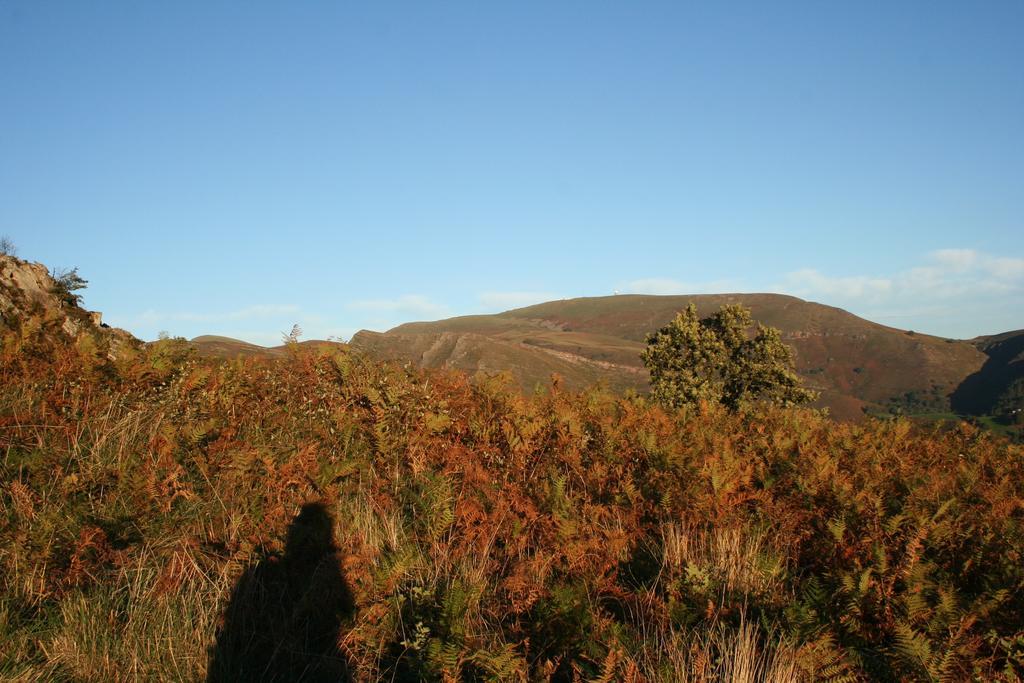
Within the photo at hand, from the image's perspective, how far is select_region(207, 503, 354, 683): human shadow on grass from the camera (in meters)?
4.13

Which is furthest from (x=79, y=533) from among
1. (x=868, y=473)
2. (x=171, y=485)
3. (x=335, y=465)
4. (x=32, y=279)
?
(x=32, y=279)

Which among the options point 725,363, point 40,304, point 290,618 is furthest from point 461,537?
point 725,363

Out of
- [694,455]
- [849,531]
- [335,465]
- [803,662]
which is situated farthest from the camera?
[694,455]

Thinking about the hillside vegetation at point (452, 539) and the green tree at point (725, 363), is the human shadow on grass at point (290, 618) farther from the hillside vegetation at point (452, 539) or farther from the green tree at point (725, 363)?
the green tree at point (725, 363)

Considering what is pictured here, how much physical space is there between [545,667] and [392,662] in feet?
3.32

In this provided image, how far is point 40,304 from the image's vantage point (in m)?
10.4

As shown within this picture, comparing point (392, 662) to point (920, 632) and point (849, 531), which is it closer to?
point (920, 632)

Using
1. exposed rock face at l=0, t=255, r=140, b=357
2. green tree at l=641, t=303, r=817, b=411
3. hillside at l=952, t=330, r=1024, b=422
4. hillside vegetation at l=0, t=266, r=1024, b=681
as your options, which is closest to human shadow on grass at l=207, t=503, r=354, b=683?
hillside vegetation at l=0, t=266, r=1024, b=681

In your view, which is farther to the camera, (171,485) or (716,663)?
(171,485)

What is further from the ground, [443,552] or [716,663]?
[443,552]

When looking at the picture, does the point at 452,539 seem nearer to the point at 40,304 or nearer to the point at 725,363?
the point at 40,304

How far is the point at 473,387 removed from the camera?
805cm

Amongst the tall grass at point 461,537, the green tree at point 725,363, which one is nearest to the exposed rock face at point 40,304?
the tall grass at point 461,537

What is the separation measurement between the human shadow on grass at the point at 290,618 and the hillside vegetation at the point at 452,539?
0.02m
